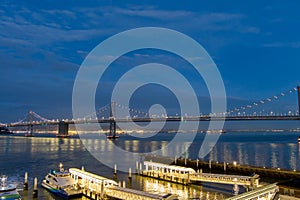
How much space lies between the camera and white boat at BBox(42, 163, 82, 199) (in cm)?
1802

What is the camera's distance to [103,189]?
650 inches

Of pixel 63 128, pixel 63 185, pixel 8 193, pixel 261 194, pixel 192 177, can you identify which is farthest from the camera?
pixel 63 128

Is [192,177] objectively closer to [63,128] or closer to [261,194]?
[261,194]

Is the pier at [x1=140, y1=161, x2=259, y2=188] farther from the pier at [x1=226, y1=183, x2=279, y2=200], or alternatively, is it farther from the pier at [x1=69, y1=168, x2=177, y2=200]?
the pier at [x1=226, y1=183, x2=279, y2=200]

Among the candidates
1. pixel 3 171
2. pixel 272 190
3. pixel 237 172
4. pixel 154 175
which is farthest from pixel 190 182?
pixel 3 171

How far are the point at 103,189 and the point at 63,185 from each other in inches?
149

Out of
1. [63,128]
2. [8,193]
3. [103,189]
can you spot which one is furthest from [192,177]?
[63,128]

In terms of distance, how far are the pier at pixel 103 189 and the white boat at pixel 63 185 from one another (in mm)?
470

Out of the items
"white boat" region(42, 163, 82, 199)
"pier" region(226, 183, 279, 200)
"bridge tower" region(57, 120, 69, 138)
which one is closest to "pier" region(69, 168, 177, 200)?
"white boat" region(42, 163, 82, 199)

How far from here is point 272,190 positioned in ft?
31.1

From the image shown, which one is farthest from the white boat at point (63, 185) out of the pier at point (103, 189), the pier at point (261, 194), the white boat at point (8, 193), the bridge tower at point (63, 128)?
the bridge tower at point (63, 128)

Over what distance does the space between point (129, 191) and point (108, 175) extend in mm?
12328

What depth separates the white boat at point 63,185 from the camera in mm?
18016

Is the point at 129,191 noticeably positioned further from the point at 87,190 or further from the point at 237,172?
the point at 237,172
